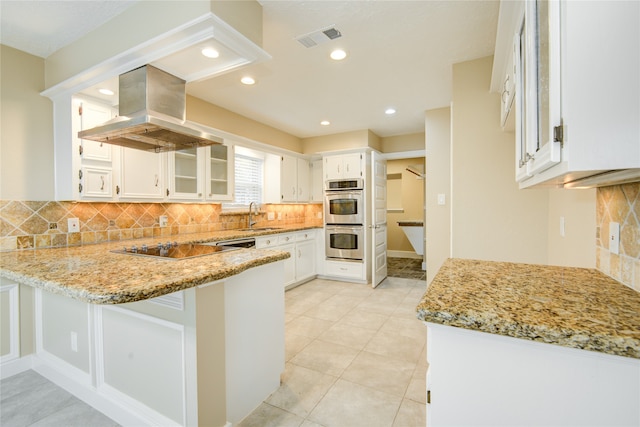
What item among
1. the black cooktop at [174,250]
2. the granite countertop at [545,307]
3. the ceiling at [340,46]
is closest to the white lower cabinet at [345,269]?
the ceiling at [340,46]

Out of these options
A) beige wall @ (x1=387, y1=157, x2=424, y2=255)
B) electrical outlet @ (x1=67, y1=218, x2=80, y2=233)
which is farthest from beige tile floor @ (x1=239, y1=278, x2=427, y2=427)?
beige wall @ (x1=387, y1=157, x2=424, y2=255)

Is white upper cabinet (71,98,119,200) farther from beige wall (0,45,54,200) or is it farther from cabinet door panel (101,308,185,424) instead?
cabinet door panel (101,308,185,424)

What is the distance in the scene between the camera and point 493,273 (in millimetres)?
1295

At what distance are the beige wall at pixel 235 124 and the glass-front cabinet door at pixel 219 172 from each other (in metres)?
0.31

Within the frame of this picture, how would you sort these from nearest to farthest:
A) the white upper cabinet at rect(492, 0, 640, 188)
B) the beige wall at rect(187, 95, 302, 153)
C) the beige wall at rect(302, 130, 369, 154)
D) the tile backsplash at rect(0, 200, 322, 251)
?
the white upper cabinet at rect(492, 0, 640, 188)
the tile backsplash at rect(0, 200, 322, 251)
the beige wall at rect(187, 95, 302, 153)
the beige wall at rect(302, 130, 369, 154)

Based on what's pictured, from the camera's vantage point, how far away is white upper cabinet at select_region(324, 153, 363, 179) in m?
4.60

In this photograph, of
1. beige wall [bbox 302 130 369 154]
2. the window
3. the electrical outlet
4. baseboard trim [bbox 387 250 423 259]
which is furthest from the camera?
baseboard trim [bbox 387 250 423 259]

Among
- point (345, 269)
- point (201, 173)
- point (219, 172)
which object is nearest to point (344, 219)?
point (345, 269)

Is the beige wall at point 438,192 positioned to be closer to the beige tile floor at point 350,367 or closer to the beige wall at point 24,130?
the beige tile floor at point 350,367

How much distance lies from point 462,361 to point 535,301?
12.6 inches

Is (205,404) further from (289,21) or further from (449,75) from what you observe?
(449,75)

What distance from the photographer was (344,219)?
4.66 m

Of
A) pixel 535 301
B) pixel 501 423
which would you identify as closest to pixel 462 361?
pixel 501 423

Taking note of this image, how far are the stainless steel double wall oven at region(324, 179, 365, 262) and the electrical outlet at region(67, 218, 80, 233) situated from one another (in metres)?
3.19
